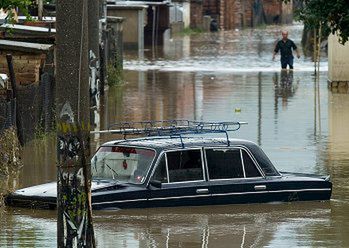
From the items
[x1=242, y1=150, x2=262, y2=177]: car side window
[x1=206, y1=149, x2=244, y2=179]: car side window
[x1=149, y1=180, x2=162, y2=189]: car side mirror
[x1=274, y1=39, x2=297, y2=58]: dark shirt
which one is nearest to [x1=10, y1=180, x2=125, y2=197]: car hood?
[x1=149, y1=180, x2=162, y2=189]: car side mirror

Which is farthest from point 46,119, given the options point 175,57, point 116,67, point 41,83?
point 175,57

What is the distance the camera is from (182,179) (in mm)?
16109

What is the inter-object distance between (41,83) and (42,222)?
9146 mm

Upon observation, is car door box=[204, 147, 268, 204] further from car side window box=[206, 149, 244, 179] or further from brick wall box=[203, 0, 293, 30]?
brick wall box=[203, 0, 293, 30]

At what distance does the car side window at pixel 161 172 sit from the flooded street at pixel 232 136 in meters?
0.40

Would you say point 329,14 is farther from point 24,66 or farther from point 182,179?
point 24,66

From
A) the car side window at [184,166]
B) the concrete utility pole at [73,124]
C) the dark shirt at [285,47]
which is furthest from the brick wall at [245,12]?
the concrete utility pole at [73,124]

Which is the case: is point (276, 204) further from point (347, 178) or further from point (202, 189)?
point (347, 178)

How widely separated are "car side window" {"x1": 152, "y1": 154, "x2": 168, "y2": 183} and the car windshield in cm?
12

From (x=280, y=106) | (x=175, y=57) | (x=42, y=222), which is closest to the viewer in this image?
(x=42, y=222)

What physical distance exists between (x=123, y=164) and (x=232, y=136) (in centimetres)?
818

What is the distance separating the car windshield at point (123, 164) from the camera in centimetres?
1590

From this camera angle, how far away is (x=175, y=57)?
54.4 metres

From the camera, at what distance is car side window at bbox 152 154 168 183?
15859 mm
